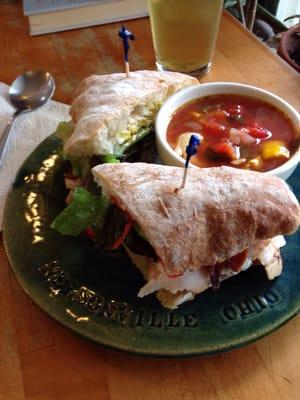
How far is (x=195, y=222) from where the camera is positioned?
101 centimetres

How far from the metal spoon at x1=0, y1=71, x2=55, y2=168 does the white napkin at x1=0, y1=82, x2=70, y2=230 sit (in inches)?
0.8

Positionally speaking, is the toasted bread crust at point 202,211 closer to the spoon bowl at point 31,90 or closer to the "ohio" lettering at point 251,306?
the "ohio" lettering at point 251,306

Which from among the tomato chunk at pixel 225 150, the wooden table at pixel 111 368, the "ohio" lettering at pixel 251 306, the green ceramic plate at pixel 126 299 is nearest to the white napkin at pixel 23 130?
the green ceramic plate at pixel 126 299

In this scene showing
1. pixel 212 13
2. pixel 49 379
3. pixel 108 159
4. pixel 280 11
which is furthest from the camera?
pixel 280 11

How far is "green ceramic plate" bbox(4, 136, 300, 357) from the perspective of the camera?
976 millimetres

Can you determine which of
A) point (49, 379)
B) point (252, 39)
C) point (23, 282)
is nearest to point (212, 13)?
point (252, 39)

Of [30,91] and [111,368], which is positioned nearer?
[111,368]

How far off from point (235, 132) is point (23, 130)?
69 cm

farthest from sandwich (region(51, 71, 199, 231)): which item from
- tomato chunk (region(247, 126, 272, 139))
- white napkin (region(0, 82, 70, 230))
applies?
tomato chunk (region(247, 126, 272, 139))

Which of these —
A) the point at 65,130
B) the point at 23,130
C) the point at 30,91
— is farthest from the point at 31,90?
the point at 65,130

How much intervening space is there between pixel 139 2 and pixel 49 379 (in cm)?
174

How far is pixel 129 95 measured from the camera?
1.38 m

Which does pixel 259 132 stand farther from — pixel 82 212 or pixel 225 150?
pixel 82 212

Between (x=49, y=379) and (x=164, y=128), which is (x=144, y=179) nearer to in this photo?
(x=164, y=128)
